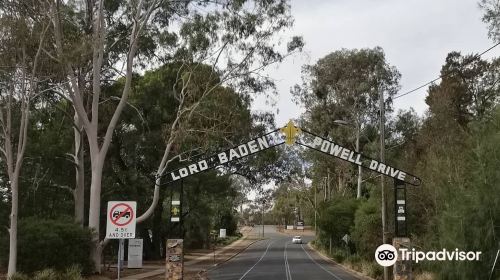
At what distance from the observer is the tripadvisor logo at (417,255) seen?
15.9m

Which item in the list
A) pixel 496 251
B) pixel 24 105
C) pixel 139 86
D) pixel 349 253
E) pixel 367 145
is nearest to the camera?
pixel 496 251

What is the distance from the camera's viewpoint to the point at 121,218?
1433cm

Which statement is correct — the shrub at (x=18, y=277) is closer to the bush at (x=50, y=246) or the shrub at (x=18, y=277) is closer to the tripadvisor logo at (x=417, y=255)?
the bush at (x=50, y=246)

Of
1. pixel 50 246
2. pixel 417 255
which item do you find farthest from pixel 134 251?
pixel 417 255

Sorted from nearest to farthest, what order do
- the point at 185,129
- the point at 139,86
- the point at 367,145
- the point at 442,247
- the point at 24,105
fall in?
1. the point at 442,247
2. the point at 24,105
3. the point at 185,129
4. the point at 139,86
5. the point at 367,145

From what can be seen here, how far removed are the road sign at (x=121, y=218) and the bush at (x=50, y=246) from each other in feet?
41.8

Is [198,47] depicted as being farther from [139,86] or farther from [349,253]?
[349,253]

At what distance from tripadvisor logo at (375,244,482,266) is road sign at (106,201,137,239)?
8.46m

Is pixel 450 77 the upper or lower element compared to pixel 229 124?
upper

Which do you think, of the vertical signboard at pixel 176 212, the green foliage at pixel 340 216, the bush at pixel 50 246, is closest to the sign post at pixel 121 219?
the vertical signboard at pixel 176 212

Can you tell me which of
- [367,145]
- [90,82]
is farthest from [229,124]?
[367,145]

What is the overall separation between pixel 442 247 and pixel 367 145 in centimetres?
3560

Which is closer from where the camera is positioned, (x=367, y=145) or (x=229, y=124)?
(x=229, y=124)

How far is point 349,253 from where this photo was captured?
47375 millimetres
